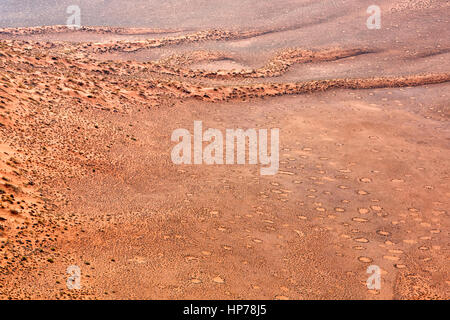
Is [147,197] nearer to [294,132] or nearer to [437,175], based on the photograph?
[294,132]

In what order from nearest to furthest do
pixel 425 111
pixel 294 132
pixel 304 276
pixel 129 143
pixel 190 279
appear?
pixel 190 279, pixel 304 276, pixel 129 143, pixel 294 132, pixel 425 111
